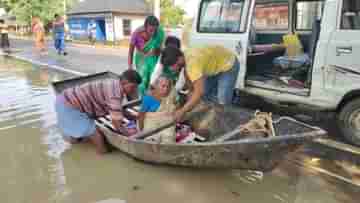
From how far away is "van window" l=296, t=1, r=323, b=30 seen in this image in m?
5.59

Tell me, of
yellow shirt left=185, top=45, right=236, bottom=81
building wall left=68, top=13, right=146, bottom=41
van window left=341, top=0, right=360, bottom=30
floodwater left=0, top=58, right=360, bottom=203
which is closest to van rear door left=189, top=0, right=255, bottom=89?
yellow shirt left=185, top=45, right=236, bottom=81

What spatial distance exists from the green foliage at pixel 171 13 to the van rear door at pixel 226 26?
83.7ft

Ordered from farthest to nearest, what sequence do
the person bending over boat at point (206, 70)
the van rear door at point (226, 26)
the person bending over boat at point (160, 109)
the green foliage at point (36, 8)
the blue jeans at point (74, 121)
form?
the green foliage at point (36, 8), the van rear door at point (226, 26), the blue jeans at point (74, 121), the person bending over boat at point (160, 109), the person bending over boat at point (206, 70)

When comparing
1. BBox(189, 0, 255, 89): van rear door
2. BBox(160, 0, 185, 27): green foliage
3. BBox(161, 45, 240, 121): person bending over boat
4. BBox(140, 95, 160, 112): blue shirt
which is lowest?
BBox(140, 95, 160, 112): blue shirt

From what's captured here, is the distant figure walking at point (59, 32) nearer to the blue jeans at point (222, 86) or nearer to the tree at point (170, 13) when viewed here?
the blue jeans at point (222, 86)

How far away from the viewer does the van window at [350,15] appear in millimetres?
3986

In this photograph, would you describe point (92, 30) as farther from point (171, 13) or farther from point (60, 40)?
point (60, 40)

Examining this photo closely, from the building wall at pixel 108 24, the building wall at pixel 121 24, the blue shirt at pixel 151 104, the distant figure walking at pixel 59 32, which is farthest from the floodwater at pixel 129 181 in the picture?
the building wall at pixel 121 24

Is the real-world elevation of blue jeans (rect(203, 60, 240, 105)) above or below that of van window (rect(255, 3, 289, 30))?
below

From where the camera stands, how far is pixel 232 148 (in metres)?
3.16

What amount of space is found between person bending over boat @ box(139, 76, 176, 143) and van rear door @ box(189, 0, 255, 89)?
158 cm

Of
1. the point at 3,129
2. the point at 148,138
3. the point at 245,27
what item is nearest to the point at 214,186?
the point at 148,138

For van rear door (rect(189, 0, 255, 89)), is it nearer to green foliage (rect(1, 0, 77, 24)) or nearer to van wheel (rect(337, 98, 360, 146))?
van wheel (rect(337, 98, 360, 146))

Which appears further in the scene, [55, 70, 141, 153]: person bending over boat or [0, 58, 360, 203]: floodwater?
[55, 70, 141, 153]: person bending over boat
